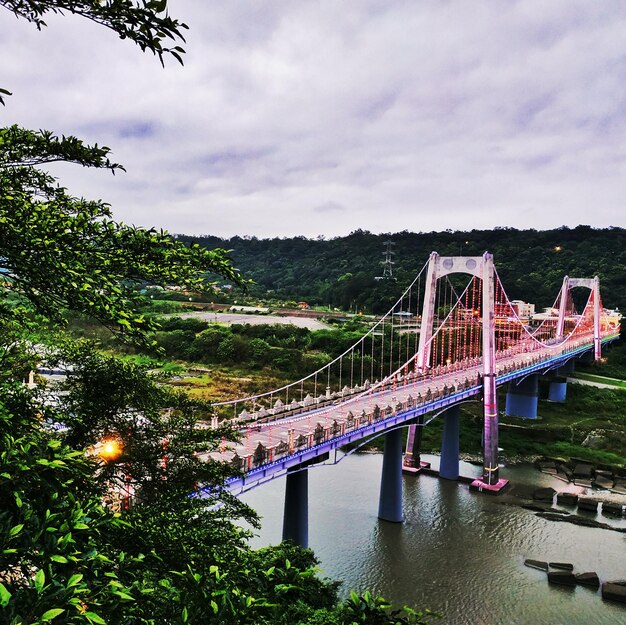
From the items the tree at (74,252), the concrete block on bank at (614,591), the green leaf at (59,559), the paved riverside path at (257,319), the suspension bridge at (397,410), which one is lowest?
the concrete block on bank at (614,591)

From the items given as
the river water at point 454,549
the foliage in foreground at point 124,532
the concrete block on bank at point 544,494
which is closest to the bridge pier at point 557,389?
the river water at point 454,549

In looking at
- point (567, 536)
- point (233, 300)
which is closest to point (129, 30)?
point (567, 536)

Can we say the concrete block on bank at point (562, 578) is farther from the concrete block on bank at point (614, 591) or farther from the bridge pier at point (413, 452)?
the bridge pier at point (413, 452)

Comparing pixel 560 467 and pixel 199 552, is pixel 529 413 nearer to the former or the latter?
pixel 560 467

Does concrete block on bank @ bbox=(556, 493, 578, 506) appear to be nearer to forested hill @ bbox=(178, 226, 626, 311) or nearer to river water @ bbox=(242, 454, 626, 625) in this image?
river water @ bbox=(242, 454, 626, 625)

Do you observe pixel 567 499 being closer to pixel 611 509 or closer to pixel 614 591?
pixel 611 509

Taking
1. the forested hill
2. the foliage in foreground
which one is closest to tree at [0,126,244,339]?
the foliage in foreground

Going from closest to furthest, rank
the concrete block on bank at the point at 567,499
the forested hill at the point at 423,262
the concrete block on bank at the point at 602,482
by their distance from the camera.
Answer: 1. the concrete block on bank at the point at 567,499
2. the concrete block on bank at the point at 602,482
3. the forested hill at the point at 423,262
